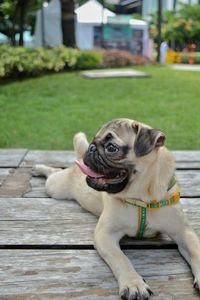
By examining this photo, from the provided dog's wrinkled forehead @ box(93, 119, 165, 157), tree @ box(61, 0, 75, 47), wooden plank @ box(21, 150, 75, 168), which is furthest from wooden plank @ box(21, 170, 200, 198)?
tree @ box(61, 0, 75, 47)

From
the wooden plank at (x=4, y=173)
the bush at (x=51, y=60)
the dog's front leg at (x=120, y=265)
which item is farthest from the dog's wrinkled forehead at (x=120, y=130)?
the bush at (x=51, y=60)

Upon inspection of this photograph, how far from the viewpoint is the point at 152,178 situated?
2297 mm

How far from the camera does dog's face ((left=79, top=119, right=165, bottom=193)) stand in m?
2.14

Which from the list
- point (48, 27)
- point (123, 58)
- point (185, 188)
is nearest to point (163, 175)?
point (185, 188)

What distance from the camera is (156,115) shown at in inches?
288

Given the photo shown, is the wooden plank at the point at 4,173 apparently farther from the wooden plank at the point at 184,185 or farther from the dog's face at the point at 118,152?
the dog's face at the point at 118,152

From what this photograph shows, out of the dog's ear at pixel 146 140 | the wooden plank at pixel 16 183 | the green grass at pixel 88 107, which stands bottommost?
the green grass at pixel 88 107

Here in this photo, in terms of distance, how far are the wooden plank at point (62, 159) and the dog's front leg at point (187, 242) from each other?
144cm

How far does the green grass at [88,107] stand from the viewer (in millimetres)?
5906

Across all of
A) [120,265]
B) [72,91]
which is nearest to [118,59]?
[72,91]

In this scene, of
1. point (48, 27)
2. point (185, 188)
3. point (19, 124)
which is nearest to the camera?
point (185, 188)

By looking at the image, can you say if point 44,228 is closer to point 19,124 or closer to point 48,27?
point 19,124

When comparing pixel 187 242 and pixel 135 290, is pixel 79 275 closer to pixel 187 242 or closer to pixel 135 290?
pixel 135 290

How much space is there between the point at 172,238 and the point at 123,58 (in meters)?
13.5
